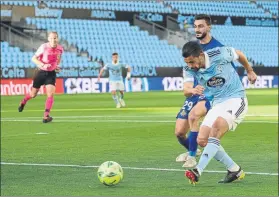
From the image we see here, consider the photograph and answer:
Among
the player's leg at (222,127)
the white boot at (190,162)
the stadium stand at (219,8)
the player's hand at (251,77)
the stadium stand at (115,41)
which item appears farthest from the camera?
the stadium stand at (219,8)

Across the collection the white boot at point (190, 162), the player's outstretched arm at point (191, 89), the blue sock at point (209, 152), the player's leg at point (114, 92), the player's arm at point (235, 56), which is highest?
the player's arm at point (235, 56)

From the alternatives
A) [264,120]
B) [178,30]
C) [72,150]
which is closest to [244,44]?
[178,30]

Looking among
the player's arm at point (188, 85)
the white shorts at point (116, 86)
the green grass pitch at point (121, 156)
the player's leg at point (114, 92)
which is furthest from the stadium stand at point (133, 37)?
the player's arm at point (188, 85)

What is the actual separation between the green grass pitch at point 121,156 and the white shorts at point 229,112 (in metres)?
0.71

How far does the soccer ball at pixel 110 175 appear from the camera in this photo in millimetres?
9258

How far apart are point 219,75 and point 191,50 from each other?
2.15 feet

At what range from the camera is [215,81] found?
32.3 feet

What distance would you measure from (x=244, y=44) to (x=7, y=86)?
2373 centimetres

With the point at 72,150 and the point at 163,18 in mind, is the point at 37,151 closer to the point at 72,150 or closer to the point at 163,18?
the point at 72,150

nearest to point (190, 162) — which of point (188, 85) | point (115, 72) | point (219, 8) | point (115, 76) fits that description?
point (188, 85)

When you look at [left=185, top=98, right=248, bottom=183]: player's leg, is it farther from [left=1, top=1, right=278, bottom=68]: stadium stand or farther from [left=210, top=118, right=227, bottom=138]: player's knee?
[left=1, top=1, right=278, bottom=68]: stadium stand

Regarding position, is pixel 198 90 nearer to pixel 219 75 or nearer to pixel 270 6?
pixel 219 75

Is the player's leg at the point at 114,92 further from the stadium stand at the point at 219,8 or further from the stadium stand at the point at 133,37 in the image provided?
the stadium stand at the point at 219,8

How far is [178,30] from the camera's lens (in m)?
→ 56.6
